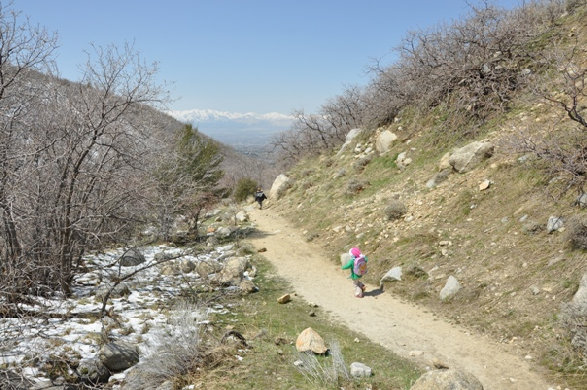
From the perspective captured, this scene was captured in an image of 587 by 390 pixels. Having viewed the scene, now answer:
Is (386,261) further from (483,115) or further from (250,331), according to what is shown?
(483,115)

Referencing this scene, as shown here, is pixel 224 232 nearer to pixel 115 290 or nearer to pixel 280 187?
pixel 280 187

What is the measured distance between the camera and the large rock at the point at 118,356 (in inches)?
248

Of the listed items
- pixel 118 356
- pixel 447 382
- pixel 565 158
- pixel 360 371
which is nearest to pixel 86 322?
pixel 118 356

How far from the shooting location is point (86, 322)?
7.54 metres

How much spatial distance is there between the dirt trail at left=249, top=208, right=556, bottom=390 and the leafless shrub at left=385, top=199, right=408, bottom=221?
2.54 m

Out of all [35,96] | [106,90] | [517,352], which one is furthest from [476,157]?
[35,96]

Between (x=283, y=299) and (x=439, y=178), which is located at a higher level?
(x=439, y=178)

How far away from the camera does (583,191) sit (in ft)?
26.6

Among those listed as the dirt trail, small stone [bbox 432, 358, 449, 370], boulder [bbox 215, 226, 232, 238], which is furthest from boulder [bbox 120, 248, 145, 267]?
small stone [bbox 432, 358, 449, 370]

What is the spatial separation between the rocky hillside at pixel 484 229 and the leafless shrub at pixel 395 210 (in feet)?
0.11

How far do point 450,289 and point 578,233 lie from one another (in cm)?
268

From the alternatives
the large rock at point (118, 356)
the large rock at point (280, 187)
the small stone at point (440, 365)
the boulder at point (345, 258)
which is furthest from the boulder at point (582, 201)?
the large rock at point (280, 187)

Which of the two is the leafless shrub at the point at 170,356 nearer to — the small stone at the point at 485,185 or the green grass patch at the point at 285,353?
the green grass patch at the point at 285,353

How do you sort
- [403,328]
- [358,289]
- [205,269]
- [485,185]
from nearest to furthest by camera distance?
[403,328] → [358,289] → [485,185] → [205,269]
